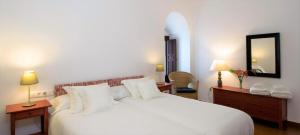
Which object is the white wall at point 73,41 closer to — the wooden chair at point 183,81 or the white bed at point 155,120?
the wooden chair at point 183,81

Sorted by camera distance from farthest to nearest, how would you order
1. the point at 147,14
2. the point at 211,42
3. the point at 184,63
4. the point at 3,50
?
the point at 184,63 → the point at 211,42 → the point at 147,14 → the point at 3,50

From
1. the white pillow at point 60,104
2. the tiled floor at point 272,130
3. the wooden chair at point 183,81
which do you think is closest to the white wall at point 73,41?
the white pillow at point 60,104

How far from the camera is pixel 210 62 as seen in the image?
4719mm

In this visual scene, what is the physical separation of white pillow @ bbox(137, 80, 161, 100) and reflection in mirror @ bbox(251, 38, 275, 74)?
208 centimetres

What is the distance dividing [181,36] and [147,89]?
2564 mm

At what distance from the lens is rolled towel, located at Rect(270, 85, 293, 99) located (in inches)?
127

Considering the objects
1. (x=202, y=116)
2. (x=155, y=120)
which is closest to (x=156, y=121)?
(x=155, y=120)

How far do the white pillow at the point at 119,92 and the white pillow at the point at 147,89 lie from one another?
0.80 feet

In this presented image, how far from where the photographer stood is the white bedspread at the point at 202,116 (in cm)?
200

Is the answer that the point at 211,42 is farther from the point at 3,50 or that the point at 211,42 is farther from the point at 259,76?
Result: the point at 3,50

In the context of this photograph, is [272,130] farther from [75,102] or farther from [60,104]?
[60,104]

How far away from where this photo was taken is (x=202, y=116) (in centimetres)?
227

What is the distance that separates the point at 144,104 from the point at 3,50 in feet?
6.78

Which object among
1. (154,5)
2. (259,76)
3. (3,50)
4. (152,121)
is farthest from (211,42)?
(3,50)
